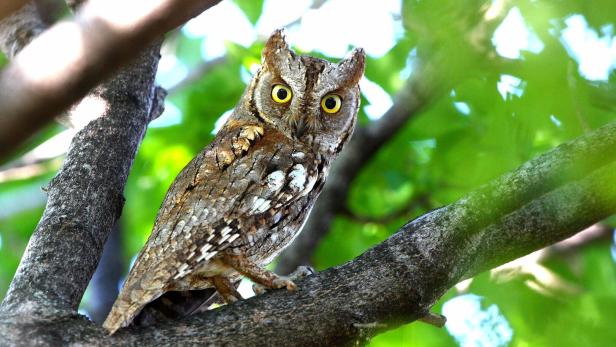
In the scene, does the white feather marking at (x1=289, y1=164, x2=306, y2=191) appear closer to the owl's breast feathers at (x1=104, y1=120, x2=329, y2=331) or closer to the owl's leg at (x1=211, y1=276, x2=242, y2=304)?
the owl's breast feathers at (x1=104, y1=120, x2=329, y2=331)

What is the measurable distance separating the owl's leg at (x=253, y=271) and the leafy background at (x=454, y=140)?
77 centimetres

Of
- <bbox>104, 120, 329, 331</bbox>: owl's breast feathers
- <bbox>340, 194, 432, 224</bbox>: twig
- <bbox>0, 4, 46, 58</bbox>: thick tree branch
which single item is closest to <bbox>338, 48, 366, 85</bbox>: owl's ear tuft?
<bbox>104, 120, 329, 331</bbox>: owl's breast feathers

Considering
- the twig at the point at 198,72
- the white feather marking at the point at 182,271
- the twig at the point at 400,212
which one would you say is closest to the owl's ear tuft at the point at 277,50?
the white feather marking at the point at 182,271

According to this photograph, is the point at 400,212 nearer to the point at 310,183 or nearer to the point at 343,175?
the point at 343,175

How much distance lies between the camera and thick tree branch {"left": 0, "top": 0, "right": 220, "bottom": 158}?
1.27 meters

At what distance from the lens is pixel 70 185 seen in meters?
3.39

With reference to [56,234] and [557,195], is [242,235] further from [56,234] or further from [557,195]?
[557,195]

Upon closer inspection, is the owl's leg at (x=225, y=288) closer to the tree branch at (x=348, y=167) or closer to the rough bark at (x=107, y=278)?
the tree branch at (x=348, y=167)

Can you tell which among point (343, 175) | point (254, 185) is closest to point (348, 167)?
point (343, 175)

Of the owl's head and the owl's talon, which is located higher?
the owl's head

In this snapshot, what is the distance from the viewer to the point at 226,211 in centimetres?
333

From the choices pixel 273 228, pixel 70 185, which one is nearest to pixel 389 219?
pixel 273 228

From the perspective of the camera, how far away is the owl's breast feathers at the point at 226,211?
10.3 feet

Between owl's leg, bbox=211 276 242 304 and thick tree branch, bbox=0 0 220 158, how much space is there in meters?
2.15
